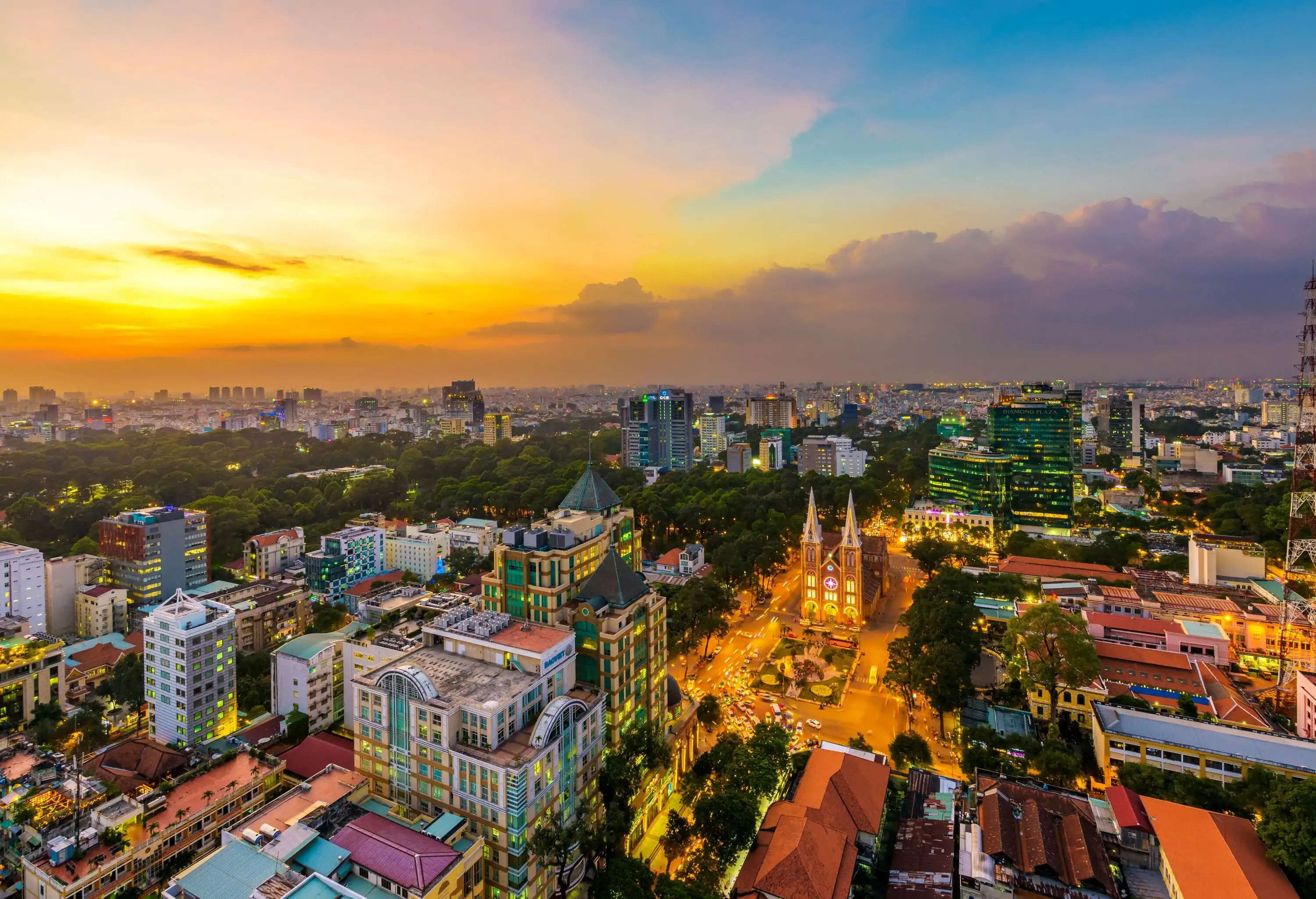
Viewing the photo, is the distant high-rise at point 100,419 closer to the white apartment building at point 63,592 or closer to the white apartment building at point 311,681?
the white apartment building at point 63,592

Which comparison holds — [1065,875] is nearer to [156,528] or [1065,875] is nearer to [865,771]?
[865,771]

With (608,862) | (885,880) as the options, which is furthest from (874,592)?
(608,862)

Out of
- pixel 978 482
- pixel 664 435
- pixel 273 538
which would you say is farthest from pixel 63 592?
pixel 978 482

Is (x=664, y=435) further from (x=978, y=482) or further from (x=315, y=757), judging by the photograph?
(x=315, y=757)

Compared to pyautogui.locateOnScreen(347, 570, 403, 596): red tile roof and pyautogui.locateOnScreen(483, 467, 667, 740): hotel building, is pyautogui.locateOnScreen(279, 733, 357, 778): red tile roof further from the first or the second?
pyautogui.locateOnScreen(347, 570, 403, 596): red tile roof

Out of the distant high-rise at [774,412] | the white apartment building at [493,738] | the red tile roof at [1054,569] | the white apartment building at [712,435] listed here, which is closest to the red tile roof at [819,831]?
the white apartment building at [493,738]
